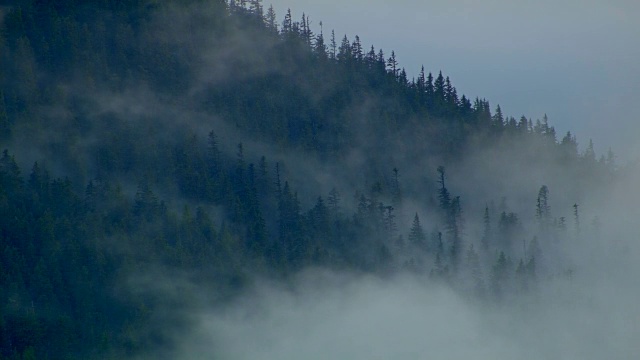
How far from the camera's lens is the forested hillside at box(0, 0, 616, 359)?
105812 mm

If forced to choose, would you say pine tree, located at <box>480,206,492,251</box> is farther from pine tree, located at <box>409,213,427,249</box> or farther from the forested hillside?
pine tree, located at <box>409,213,427,249</box>

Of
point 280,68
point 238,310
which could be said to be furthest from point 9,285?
point 280,68

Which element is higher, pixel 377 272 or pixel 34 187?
pixel 34 187

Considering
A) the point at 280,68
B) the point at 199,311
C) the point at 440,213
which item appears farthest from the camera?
the point at 280,68

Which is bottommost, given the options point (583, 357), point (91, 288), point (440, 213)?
point (583, 357)

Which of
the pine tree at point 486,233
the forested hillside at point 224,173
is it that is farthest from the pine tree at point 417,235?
the pine tree at point 486,233

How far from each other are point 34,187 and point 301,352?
112 ft

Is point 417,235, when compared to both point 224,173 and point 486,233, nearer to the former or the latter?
point 486,233

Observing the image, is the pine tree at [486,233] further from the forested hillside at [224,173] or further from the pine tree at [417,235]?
the pine tree at [417,235]

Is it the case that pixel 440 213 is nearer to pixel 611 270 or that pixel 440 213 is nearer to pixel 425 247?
pixel 425 247

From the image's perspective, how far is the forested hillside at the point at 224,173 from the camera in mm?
105812

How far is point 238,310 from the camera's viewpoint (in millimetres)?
116062

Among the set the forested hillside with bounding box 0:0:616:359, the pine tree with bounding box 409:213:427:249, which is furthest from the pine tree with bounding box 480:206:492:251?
the pine tree with bounding box 409:213:427:249

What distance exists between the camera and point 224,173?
131m
